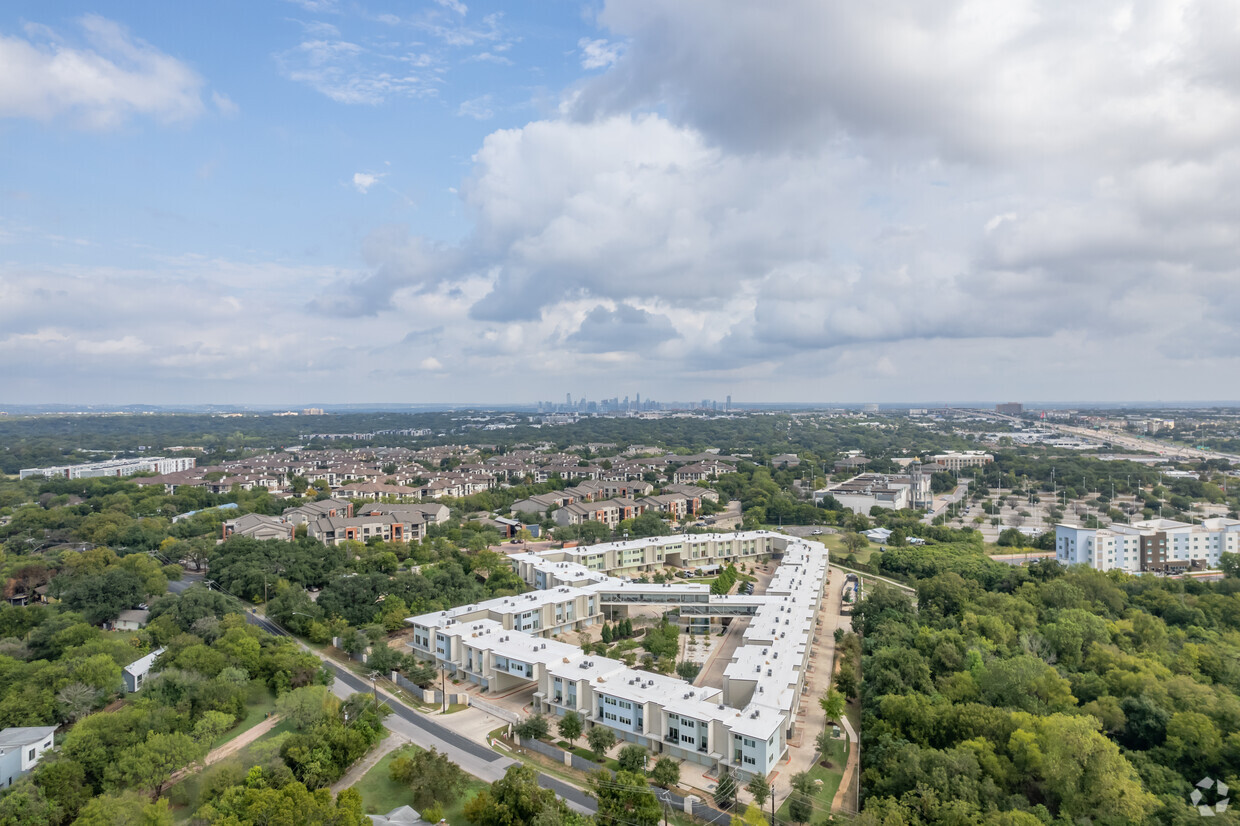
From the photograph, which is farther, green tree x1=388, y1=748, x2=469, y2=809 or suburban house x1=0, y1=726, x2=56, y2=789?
suburban house x1=0, y1=726, x2=56, y2=789

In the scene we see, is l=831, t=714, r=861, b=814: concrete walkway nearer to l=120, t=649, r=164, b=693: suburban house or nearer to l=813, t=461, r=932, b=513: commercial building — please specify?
l=120, t=649, r=164, b=693: suburban house

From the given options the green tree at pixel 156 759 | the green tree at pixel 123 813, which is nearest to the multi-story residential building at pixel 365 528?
the green tree at pixel 156 759

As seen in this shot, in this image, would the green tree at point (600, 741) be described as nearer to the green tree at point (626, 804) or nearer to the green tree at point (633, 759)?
the green tree at point (633, 759)

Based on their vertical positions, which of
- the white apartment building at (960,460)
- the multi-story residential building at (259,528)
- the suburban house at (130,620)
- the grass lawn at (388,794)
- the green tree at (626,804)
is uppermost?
the multi-story residential building at (259,528)

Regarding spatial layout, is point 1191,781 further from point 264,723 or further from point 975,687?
point 264,723

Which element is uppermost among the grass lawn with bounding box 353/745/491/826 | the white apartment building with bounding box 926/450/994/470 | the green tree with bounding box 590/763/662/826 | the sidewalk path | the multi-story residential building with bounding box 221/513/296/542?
the multi-story residential building with bounding box 221/513/296/542

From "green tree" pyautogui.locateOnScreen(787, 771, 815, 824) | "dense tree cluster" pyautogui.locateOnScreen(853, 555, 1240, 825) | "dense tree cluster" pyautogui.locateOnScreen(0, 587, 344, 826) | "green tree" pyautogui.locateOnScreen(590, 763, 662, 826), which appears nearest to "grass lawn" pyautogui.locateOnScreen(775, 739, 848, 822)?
"green tree" pyautogui.locateOnScreen(787, 771, 815, 824)

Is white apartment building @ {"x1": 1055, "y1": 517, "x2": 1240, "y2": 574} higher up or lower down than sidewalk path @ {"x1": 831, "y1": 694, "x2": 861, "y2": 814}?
higher up

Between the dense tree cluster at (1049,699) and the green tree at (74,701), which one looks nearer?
the dense tree cluster at (1049,699)
